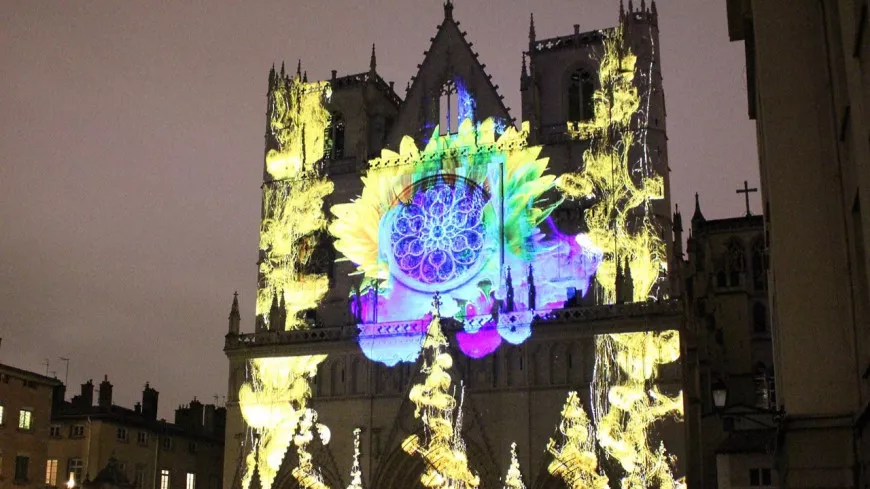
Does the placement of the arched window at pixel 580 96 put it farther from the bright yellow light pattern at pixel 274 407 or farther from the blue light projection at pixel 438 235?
the bright yellow light pattern at pixel 274 407

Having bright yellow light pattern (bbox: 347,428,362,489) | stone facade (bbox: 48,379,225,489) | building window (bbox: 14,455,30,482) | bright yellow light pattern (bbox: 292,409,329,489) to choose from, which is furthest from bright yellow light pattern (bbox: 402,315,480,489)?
building window (bbox: 14,455,30,482)

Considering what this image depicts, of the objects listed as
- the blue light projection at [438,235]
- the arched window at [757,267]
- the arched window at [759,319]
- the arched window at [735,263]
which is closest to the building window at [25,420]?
the blue light projection at [438,235]

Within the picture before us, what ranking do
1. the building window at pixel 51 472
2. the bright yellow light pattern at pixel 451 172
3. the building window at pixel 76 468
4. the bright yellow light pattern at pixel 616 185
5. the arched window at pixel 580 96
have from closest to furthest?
the bright yellow light pattern at pixel 616 185, the bright yellow light pattern at pixel 451 172, the arched window at pixel 580 96, the building window at pixel 76 468, the building window at pixel 51 472

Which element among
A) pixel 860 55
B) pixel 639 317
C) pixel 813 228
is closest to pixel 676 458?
pixel 639 317

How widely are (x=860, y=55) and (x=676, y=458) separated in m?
26.6

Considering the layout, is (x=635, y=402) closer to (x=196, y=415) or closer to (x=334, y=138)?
(x=334, y=138)

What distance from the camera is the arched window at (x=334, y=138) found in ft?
146

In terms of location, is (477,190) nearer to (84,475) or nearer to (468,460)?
(468,460)

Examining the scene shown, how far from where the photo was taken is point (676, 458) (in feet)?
112

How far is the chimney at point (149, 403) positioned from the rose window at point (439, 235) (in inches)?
670

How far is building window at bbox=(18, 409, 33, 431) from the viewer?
136 ft

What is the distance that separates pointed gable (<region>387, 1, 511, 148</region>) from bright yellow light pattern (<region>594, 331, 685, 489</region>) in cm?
1106

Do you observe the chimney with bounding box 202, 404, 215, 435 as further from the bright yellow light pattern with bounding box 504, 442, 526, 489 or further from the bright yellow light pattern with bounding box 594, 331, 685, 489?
the bright yellow light pattern with bounding box 594, 331, 685, 489

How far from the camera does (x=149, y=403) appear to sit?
Answer: 5181 centimetres
